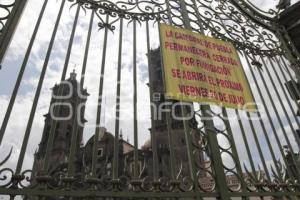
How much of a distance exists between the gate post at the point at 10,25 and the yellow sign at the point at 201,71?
1.75 m

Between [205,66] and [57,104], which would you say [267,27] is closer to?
[205,66]

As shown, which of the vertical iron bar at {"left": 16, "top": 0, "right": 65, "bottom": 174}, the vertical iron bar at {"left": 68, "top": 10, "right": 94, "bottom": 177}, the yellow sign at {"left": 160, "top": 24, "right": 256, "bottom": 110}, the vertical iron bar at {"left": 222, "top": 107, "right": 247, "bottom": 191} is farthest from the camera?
the yellow sign at {"left": 160, "top": 24, "right": 256, "bottom": 110}

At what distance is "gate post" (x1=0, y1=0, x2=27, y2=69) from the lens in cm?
263

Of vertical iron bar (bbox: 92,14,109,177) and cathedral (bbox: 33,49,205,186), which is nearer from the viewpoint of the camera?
vertical iron bar (bbox: 92,14,109,177)

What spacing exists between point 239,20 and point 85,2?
2.76m

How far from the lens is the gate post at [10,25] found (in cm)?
263

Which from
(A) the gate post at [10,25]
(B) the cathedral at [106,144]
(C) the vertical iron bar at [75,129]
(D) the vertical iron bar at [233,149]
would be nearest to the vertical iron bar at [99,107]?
(B) the cathedral at [106,144]

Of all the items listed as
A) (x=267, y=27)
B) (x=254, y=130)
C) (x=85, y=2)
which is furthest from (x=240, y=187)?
(x=267, y=27)

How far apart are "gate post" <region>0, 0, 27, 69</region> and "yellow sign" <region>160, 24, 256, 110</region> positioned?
1.75 metres

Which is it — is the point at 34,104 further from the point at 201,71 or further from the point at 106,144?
the point at 106,144

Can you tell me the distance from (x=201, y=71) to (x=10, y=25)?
2.33 metres

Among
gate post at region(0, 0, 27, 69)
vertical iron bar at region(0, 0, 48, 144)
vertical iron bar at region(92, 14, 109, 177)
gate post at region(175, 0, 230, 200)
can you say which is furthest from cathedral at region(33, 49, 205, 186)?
gate post at region(0, 0, 27, 69)

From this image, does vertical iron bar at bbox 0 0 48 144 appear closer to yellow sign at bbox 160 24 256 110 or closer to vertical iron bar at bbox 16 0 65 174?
vertical iron bar at bbox 16 0 65 174

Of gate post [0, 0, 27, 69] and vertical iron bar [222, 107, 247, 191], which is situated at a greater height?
gate post [0, 0, 27, 69]
